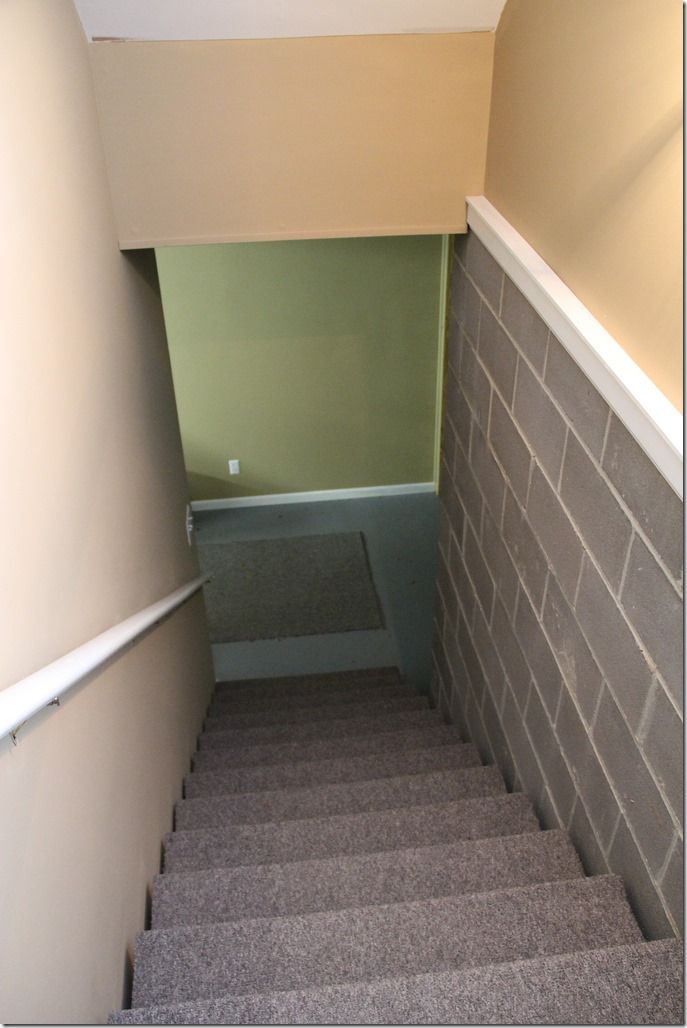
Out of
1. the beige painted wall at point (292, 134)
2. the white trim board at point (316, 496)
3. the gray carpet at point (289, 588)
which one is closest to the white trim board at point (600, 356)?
the beige painted wall at point (292, 134)

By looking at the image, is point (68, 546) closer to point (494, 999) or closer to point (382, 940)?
point (382, 940)

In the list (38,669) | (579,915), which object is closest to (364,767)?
(579,915)

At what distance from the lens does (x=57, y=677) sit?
127 centimetres

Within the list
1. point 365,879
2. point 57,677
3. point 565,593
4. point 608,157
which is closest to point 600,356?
point 608,157

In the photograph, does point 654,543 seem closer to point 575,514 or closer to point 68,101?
point 575,514

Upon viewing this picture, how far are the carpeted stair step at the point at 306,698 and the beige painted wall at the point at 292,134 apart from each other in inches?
85.0

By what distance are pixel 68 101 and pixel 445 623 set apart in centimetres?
237

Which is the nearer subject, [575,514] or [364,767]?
[575,514]

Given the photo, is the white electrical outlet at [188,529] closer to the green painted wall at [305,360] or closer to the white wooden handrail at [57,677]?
the white wooden handrail at [57,677]

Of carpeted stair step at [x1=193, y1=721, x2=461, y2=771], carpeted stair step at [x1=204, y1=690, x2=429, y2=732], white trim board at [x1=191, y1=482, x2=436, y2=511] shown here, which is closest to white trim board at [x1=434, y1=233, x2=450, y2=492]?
white trim board at [x1=191, y1=482, x2=436, y2=511]

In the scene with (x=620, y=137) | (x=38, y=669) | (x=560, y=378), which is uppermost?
(x=620, y=137)

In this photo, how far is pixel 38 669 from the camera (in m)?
1.35

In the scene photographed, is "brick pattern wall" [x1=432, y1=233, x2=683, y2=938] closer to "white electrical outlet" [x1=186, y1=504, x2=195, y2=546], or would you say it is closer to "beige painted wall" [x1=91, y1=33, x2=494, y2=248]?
"beige painted wall" [x1=91, y1=33, x2=494, y2=248]

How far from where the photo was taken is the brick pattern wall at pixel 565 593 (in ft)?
4.52
